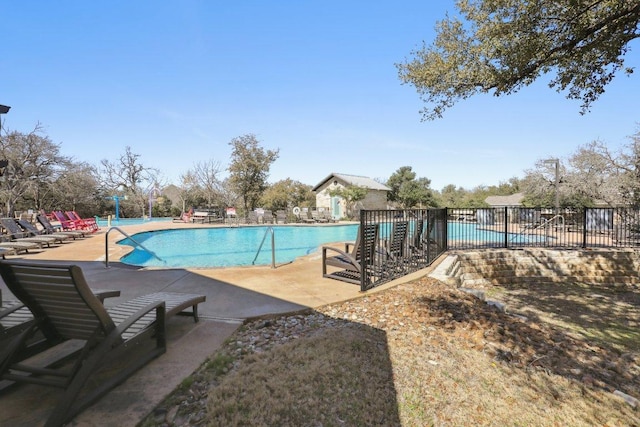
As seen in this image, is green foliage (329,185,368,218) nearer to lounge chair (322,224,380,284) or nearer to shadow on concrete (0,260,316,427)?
lounge chair (322,224,380,284)

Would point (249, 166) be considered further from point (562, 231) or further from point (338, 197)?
point (562, 231)

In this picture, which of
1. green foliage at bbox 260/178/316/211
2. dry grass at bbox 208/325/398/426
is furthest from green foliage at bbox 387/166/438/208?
dry grass at bbox 208/325/398/426

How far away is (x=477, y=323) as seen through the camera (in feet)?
12.9

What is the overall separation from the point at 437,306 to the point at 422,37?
26.1 ft

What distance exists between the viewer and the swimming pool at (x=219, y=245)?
10758mm

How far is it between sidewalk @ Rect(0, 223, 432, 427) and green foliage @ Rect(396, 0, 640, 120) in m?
5.22

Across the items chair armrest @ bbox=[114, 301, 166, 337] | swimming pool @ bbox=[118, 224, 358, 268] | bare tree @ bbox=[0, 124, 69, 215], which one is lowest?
swimming pool @ bbox=[118, 224, 358, 268]

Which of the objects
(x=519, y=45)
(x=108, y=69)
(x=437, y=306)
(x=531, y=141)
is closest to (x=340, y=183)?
(x=531, y=141)

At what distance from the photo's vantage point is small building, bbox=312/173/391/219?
107 feet

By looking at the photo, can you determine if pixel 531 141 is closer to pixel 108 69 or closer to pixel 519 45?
pixel 519 45

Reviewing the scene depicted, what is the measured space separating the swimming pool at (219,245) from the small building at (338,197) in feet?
34.0

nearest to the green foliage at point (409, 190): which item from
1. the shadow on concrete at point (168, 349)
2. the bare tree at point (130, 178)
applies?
the bare tree at point (130, 178)

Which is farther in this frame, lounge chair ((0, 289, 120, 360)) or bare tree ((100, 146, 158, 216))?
bare tree ((100, 146, 158, 216))

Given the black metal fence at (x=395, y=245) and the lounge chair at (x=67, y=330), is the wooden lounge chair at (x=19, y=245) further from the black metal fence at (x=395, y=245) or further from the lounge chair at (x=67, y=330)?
the black metal fence at (x=395, y=245)
